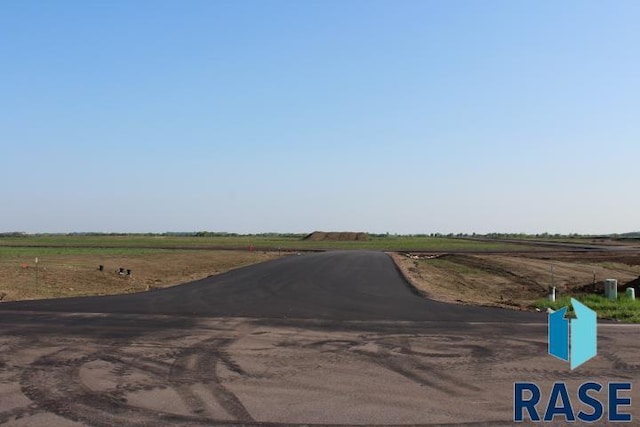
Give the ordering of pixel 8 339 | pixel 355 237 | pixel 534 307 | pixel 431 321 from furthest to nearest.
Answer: pixel 355 237 < pixel 534 307 < pixel 431 321 < pixel 8 339

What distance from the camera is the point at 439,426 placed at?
21.2 ft

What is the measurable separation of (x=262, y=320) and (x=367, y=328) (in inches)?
116

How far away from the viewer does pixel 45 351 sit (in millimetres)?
10492

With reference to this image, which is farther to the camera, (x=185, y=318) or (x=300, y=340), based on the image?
(x=185, y=318)

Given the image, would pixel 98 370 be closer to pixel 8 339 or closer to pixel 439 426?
pixel 8 339

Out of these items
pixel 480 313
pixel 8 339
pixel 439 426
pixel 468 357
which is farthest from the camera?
pixel 480 313

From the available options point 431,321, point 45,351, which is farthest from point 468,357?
point 45,351

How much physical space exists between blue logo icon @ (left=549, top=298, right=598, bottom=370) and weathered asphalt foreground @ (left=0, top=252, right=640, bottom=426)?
29 centimetres

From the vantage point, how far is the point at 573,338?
11805 millimetres

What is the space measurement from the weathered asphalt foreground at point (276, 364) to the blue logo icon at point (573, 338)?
0.96 feet
